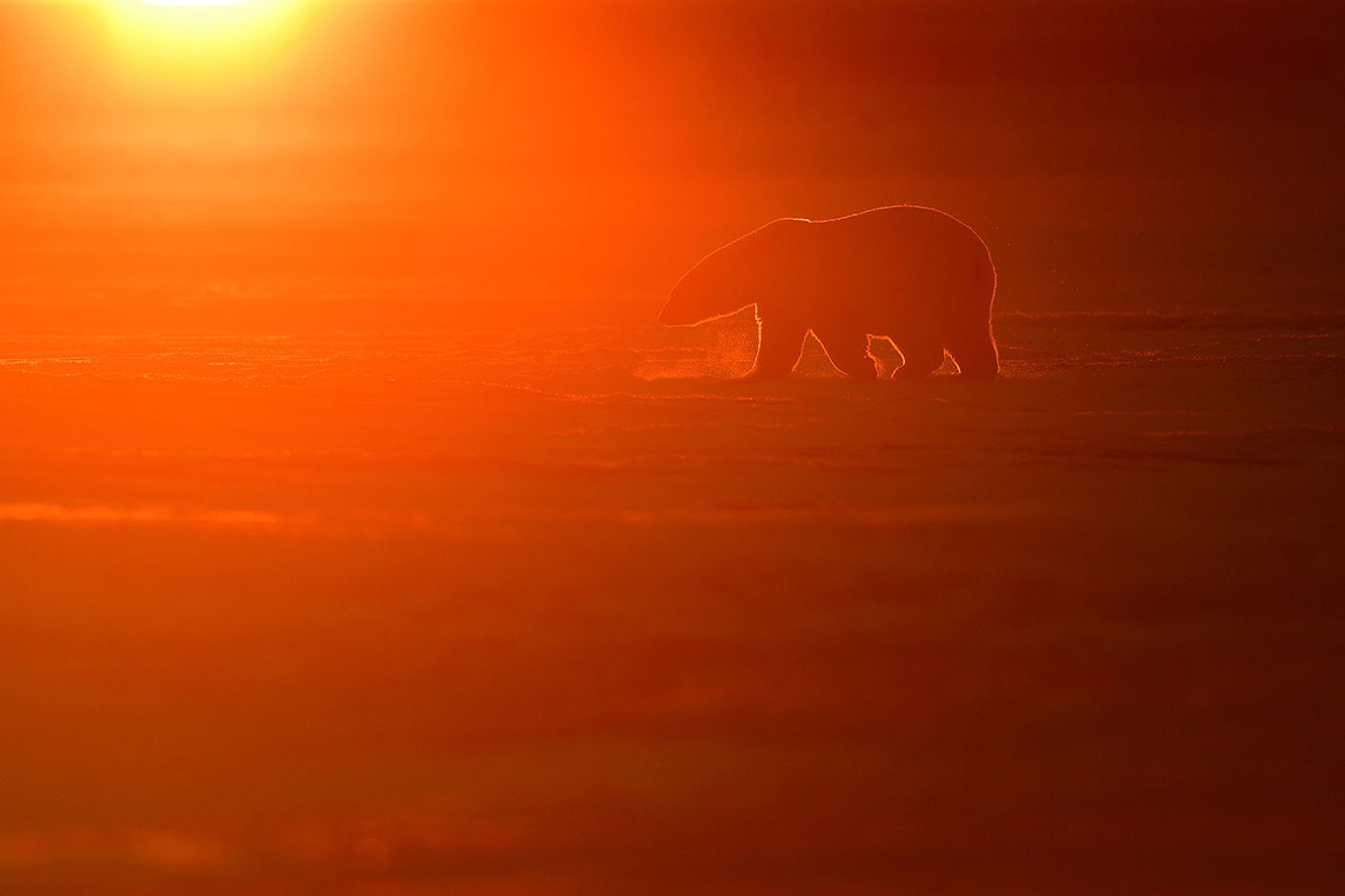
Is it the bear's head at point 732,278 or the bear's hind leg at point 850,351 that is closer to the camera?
the bear's hind leg at point 850,351

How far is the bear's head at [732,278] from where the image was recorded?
9734 millimetres

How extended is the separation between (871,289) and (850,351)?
0.39 metres

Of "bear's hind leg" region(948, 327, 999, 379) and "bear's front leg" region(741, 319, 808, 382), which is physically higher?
"bear's front leg" region(741, 319, 808, 382)

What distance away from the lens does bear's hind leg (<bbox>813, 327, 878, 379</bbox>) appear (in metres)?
9.56

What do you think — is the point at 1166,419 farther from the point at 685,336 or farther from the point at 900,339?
the point at 685,336

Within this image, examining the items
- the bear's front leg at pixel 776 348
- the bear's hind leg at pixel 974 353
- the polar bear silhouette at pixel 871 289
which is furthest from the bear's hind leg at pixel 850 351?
the bear's hind leg at pixel 974 353

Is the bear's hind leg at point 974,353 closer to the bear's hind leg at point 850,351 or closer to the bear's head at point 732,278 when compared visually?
the bear's hind leg at point 850,351

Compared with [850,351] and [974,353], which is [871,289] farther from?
[974,353]

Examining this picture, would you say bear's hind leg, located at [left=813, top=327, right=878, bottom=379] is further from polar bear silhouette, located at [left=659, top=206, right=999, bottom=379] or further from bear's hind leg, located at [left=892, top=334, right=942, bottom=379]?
bear's hind leg, located at [left=892, top=334, right=942, bottom=379]

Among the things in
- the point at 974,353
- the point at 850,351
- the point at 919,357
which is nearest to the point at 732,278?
the point at 850,351

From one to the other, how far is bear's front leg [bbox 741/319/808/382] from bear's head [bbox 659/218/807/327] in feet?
0.73

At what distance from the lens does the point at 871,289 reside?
9.40m

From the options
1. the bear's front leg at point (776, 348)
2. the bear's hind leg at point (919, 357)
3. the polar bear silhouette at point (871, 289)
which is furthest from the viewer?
the bear's front leg at point (776, 348)

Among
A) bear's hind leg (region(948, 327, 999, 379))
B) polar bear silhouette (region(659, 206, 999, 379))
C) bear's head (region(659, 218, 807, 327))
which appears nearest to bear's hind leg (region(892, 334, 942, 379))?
polar bear silhouette (region(659, 206, 999, 379))
